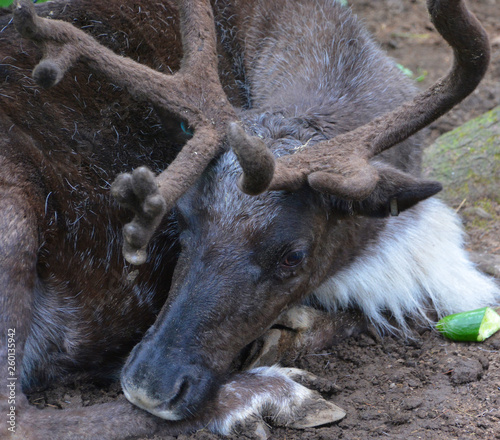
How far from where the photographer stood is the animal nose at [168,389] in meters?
3.44

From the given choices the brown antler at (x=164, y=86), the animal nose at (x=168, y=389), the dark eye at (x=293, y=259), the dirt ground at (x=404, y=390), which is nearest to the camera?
the brown antler at (x=164, y=86)

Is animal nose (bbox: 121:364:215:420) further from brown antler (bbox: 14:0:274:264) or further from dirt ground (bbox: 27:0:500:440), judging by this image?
brown antler (bbox: 14:0:274:264)

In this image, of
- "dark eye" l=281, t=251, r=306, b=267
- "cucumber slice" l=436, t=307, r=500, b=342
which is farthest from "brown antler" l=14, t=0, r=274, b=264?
"cucumber slice" l=436, t=307, r=500, b=342

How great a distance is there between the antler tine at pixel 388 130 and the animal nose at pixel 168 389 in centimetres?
103

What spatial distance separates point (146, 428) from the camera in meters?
3.66

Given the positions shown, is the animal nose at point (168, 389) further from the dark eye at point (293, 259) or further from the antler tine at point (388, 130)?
the antler tine at point (388, 130)

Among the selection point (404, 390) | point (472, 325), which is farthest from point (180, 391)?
point (472, 325)

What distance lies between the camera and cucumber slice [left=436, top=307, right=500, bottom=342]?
4.39 metres

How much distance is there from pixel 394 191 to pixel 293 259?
671 millimetres

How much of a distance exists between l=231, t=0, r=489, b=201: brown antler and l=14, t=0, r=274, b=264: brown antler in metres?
0.37

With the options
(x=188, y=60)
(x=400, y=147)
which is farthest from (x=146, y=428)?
(x=400, y=147)

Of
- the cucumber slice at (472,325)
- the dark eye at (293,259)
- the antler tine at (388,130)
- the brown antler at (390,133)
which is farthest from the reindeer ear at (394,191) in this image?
the cucumber slice at (472,325)

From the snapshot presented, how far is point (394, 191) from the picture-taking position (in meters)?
3.89

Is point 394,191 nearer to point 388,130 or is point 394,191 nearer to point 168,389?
point 388,130
